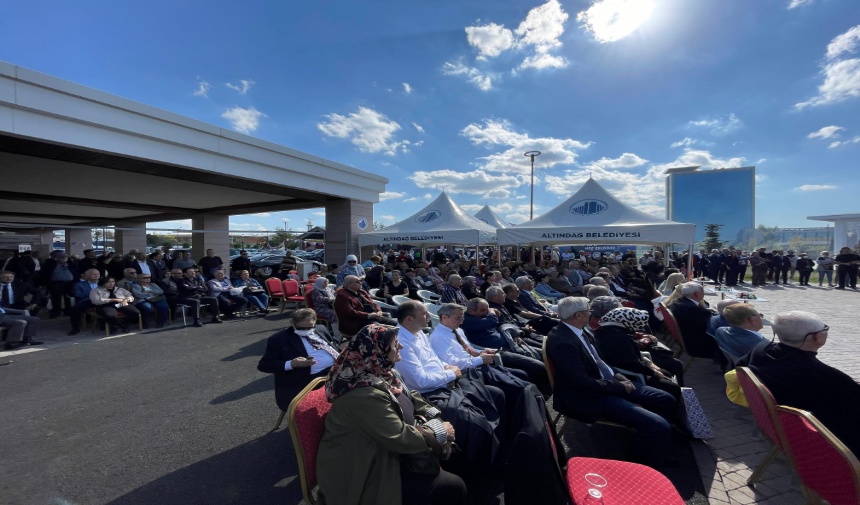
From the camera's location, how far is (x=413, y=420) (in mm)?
2152

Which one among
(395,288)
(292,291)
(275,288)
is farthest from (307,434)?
(275,288)

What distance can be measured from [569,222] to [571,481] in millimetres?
9818

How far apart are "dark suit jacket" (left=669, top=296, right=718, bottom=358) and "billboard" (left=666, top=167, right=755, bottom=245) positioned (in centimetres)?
4700

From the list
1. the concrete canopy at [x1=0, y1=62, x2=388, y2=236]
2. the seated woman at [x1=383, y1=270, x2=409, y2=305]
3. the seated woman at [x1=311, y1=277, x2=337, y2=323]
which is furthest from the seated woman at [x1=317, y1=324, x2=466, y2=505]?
the concrete canopy at [x1=0, y1=62, x2=388, y2=236]

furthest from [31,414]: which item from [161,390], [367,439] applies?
[367,439]

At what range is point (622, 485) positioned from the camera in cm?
189

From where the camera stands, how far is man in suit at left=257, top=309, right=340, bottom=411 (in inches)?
127

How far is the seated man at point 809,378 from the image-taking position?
7.06 feet

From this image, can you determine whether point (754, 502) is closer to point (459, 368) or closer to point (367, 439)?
point (459, 368)

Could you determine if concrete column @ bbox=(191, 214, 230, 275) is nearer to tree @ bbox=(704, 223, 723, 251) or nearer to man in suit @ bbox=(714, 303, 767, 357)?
man in suit @ bbox=(714, 303, 767, 357)

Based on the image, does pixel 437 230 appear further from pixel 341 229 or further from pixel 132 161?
pixel 132 161

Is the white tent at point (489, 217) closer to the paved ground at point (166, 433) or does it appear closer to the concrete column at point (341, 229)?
the concrete column at point (341, 229)

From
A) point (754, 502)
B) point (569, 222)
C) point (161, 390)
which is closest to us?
point (754, 502)

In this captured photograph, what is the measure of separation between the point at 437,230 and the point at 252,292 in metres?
5.39
